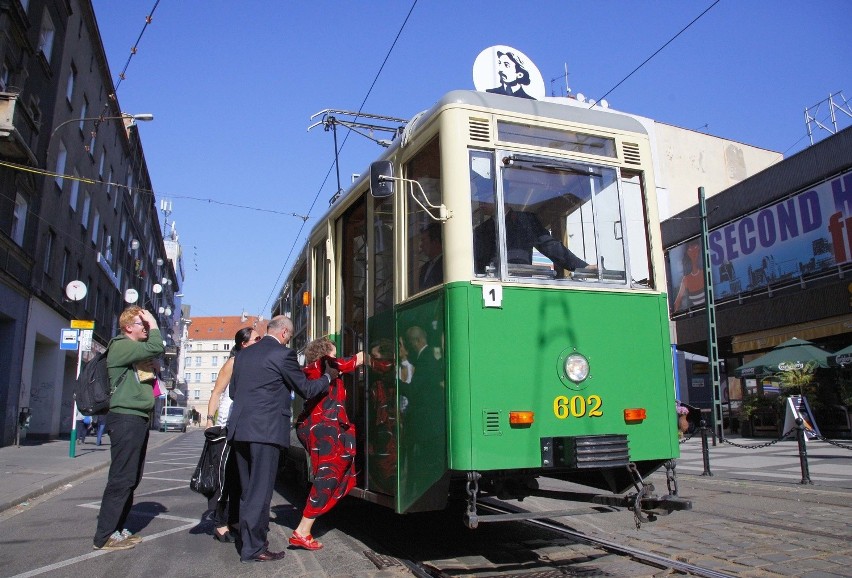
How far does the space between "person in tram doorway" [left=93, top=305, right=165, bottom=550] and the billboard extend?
65.2 feet

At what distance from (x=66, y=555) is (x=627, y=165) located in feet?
17.6

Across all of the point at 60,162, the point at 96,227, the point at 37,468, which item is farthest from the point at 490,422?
the point at 96,227

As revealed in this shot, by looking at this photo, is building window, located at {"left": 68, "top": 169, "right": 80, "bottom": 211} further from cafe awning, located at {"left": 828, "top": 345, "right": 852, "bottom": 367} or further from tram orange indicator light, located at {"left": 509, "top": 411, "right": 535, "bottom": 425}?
cafe awning, located at {"left": 828, "top": 345, "right": 852, "bottom": 367}

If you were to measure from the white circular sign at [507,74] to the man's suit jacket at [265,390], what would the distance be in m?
2.76

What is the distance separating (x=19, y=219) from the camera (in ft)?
60.7

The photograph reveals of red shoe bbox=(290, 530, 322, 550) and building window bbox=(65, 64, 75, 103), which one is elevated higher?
building window bbox=(65, 64, 75, 103)

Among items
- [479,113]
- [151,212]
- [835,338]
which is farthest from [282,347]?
[151,212]

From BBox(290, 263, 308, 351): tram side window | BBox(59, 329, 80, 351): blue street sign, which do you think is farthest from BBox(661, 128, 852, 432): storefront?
BBox(59, 329, 80, 351): blue street sign

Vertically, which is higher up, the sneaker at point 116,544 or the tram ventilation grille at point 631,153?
the tram ventilation grille at point 631,153

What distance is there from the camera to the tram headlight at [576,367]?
178 inches

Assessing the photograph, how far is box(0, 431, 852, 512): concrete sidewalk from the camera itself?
9.45 meters

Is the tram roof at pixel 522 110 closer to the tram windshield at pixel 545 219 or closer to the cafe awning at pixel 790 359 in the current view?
the tram windshield at pixel 545 219

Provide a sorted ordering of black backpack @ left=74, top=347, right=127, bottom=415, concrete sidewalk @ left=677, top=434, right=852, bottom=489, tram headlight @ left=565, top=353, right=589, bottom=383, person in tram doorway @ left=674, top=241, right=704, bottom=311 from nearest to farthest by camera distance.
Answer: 1. tram headlight @ left=565, top=353, right=589, bottom=383
2. black backpack @ left=74, top=347, right=127, bottom=415
3. concrete sidewalk @ left=677, top=434, right=852, bottom=489
4. person in tram doorway @ left=674, top=241, right=704, bottom=311

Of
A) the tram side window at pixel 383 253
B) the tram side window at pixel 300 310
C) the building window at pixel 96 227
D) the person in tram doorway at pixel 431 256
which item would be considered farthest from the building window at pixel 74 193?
the person in tram doorway at pixel 431 256
